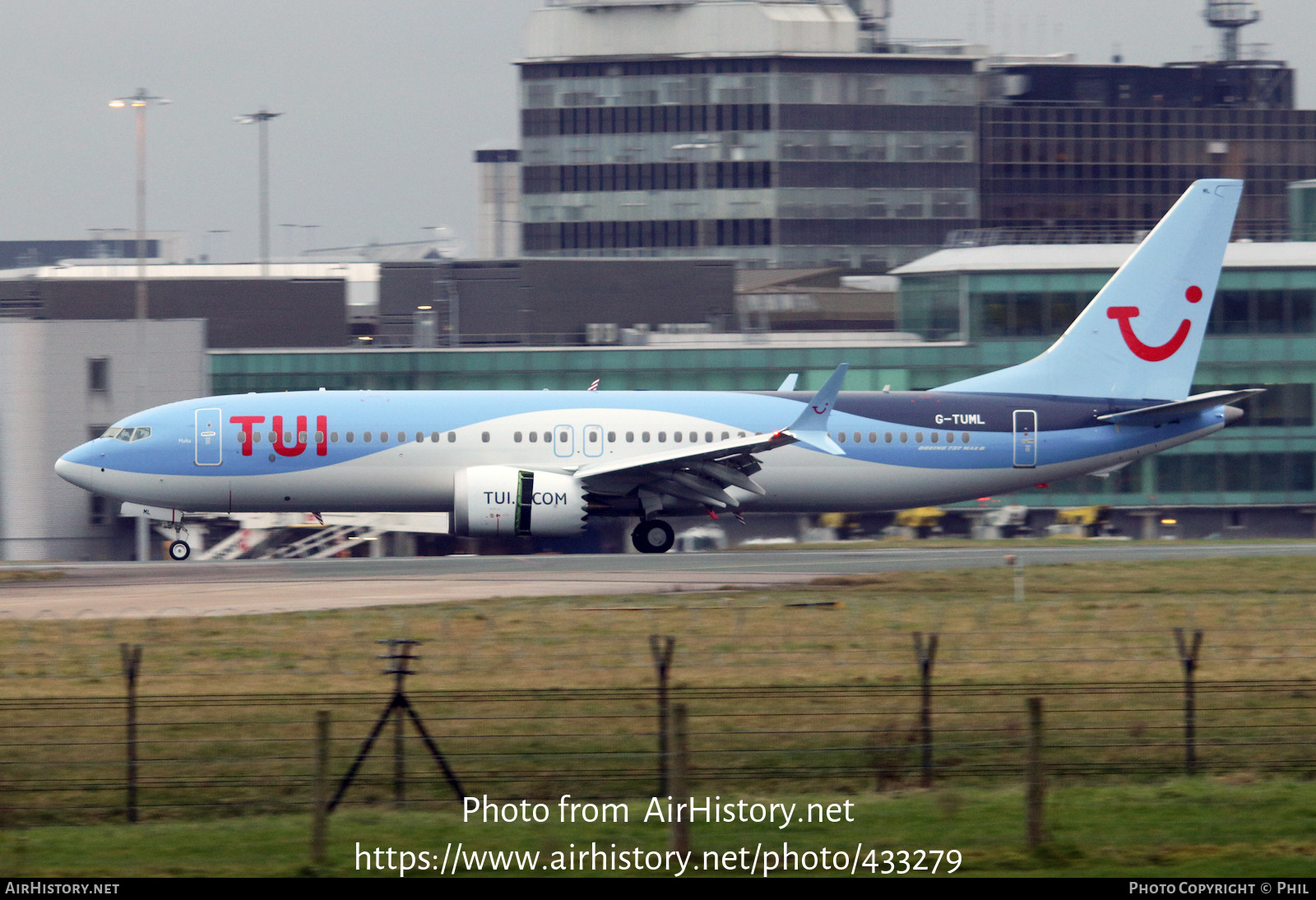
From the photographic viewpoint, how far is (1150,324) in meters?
42.8

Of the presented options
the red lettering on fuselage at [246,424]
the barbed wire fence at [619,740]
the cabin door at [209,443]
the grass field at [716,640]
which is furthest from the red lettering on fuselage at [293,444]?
the barbed wire fence at [619,740]

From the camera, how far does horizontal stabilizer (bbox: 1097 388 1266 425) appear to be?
4028 centimetres

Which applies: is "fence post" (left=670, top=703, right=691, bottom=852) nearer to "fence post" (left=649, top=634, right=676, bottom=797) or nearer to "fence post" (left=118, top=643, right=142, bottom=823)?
"fence post" (left=649, top=634, right=676, bottom=797)

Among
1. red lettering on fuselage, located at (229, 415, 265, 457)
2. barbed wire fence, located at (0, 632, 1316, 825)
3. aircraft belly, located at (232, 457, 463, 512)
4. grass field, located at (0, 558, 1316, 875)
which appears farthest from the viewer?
aircraft belly, located at (232, 457, 463, 512)

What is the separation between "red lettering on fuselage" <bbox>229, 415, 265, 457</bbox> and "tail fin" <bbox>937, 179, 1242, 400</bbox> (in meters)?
18.6

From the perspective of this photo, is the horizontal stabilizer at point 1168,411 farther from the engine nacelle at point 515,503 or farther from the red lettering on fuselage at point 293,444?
the red lettering on fuselage at point 293,444

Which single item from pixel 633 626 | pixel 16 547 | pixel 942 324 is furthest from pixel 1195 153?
pixel 633 626

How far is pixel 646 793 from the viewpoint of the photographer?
1554 centimetres

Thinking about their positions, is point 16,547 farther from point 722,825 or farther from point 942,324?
point 722,825

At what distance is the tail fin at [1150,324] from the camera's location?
4247cm

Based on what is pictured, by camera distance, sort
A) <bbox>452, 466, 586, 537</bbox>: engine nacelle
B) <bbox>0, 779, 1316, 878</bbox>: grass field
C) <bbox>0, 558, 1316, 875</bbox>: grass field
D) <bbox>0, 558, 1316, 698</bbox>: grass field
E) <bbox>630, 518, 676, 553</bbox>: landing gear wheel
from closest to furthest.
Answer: <bbox>0, 779, 1316, 878</bbox>: grass field
<bbox>0, 558, 1316, 875</bbox>: grass field
<bbox>0, 558, 1316, 698</bbox>: grass field
<bbox>452, 466, 586, 537</bbox>: engine nacelle
<bbox>630, 518, 676, 553</bbox>: landing gear wheel

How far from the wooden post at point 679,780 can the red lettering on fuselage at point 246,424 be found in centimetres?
2797

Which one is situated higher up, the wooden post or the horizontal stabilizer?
the horizontal stabilizer

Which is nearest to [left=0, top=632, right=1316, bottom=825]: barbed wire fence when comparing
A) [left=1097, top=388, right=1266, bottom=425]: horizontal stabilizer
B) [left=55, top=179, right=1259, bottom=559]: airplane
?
[left=55, top=179, right=1259, bottom=559]: airplane
